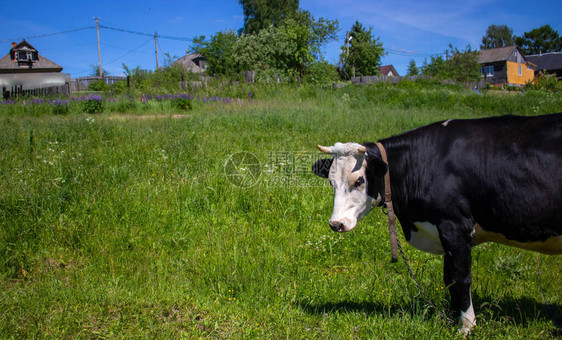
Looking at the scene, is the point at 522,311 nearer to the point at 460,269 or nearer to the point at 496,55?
the point at 460,269

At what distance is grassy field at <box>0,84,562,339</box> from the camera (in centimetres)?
273

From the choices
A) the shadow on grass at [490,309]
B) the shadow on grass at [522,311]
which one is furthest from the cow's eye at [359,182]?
the shadow on grass at [522,311]

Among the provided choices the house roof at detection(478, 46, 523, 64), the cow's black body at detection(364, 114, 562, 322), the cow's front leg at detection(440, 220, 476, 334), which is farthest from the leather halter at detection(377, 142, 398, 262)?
the house roof at detection(478, 46, 523, 64)

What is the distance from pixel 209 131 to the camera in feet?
27.2

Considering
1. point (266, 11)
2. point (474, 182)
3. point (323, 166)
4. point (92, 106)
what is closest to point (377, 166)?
point (323, 166)

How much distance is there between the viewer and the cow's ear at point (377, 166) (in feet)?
8.75

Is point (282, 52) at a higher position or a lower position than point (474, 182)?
higher

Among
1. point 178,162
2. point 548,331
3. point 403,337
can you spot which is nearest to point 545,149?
point 548,331

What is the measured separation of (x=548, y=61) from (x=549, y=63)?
0.81 metres

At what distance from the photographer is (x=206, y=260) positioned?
359 cm

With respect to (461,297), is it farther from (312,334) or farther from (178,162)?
(178,162)

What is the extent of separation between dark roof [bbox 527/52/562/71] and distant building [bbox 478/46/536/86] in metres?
2.64

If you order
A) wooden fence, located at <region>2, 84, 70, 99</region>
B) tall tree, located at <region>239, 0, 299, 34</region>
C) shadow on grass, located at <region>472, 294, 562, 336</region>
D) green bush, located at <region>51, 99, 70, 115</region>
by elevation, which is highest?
tall tree, located at <region>239, 0, 299, 34</region>

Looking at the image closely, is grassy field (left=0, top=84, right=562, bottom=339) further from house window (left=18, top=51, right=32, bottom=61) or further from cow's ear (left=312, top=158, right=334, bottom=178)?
house window (left=18, top=51, right=32, bottom=61)
